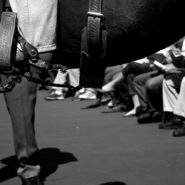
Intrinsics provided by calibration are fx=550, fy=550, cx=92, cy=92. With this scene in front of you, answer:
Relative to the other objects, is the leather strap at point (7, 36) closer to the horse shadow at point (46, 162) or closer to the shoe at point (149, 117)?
the horse shadow at point (46, 162)

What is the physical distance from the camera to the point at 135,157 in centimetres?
628

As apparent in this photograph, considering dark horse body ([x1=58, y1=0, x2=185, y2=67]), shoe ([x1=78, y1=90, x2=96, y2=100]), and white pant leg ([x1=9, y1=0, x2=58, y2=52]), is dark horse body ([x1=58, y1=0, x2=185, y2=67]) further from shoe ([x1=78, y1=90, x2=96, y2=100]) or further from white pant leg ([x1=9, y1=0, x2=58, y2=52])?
shoe ([x1=78, y1=90, x2=96, y2=100])

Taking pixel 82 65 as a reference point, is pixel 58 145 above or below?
below

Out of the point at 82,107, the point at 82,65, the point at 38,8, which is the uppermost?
the point at 38,8

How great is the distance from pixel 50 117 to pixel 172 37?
8.01 metres

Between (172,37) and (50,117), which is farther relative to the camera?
(50,117)

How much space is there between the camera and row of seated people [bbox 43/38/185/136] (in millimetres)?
8227

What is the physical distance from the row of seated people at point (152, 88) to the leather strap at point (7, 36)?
4.94m

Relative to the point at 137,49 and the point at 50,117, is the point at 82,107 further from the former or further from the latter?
the point at 137,49

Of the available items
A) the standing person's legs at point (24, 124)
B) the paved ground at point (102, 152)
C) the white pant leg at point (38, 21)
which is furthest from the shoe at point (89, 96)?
the white pant leg at point (38, 21)

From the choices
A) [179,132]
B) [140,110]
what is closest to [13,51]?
[179,132]

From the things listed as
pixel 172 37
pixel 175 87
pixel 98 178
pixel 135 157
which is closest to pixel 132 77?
pixel 175 87

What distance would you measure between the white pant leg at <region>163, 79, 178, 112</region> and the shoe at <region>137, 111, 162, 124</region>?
17.2 inches

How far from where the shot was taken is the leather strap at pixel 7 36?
94.3 inches
